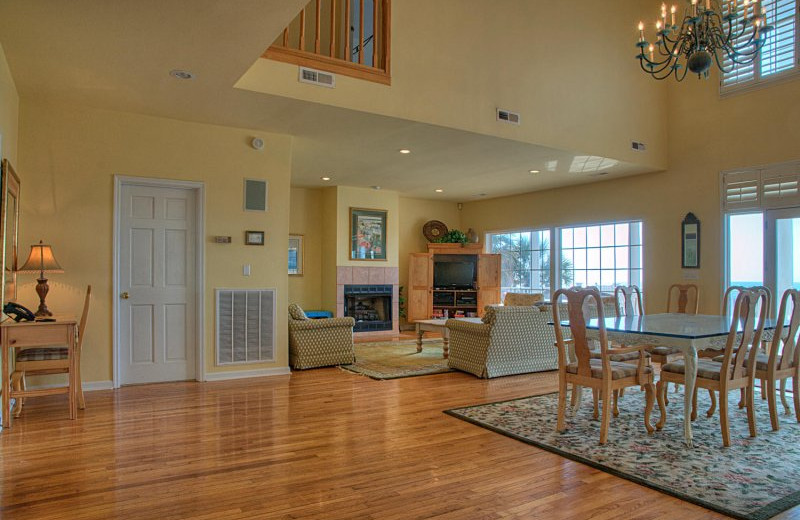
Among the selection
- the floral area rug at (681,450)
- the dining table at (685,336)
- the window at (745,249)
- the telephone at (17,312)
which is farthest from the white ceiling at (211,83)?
the floral area rug at (681,450)

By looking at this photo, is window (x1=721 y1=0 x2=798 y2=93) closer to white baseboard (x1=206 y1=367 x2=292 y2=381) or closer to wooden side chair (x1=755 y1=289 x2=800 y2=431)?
wooden side chair (x1=755 y1=289 x2=800 y2=431)

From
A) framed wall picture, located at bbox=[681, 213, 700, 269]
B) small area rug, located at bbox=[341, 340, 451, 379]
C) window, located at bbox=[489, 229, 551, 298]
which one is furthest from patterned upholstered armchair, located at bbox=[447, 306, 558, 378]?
window, located at bbox=[489, 229, 551, 298]

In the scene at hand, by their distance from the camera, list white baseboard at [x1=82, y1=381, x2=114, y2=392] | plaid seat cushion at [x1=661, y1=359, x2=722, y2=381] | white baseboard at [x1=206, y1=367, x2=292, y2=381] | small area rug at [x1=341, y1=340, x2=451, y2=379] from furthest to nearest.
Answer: small area rug at [x1=341, y1=340, x2=451, y2=379], white baseboard at [x1=206, y1=367, x2=292, y2=381], white baseboard at [x1=82, y1=381, x2=114, y2=392], plaid seat cushion at [x1=661, y1=359, x2=722, y2=381]

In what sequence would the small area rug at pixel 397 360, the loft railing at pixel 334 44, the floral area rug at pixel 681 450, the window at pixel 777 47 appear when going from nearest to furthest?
the floral area rug at pixel 681 450, the loft railing at pixel 334 44, the small area rug at pixel 397 360, the window at pixel 777 47

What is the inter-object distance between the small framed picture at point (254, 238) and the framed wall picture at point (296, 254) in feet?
12.2

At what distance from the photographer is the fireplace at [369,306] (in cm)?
961

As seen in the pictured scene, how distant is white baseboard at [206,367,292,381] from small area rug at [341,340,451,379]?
81 centimetres

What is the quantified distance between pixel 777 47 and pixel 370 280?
6.89 metres

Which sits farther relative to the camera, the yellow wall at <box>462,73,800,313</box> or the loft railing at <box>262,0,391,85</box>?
the yellow wall at <box>462,73,800,313</box>

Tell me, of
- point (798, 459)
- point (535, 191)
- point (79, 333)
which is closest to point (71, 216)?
point (79, 333)

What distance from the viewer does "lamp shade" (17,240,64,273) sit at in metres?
4.55

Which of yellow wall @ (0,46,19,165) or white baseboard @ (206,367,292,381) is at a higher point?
yellow wall @ (0,46,19,165)

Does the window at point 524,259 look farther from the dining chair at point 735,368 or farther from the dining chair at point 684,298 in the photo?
the dining chair at point 735,368

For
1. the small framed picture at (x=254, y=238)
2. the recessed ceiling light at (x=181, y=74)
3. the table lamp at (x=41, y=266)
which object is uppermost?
the recessed ceiling light at (x=181, y=74)
